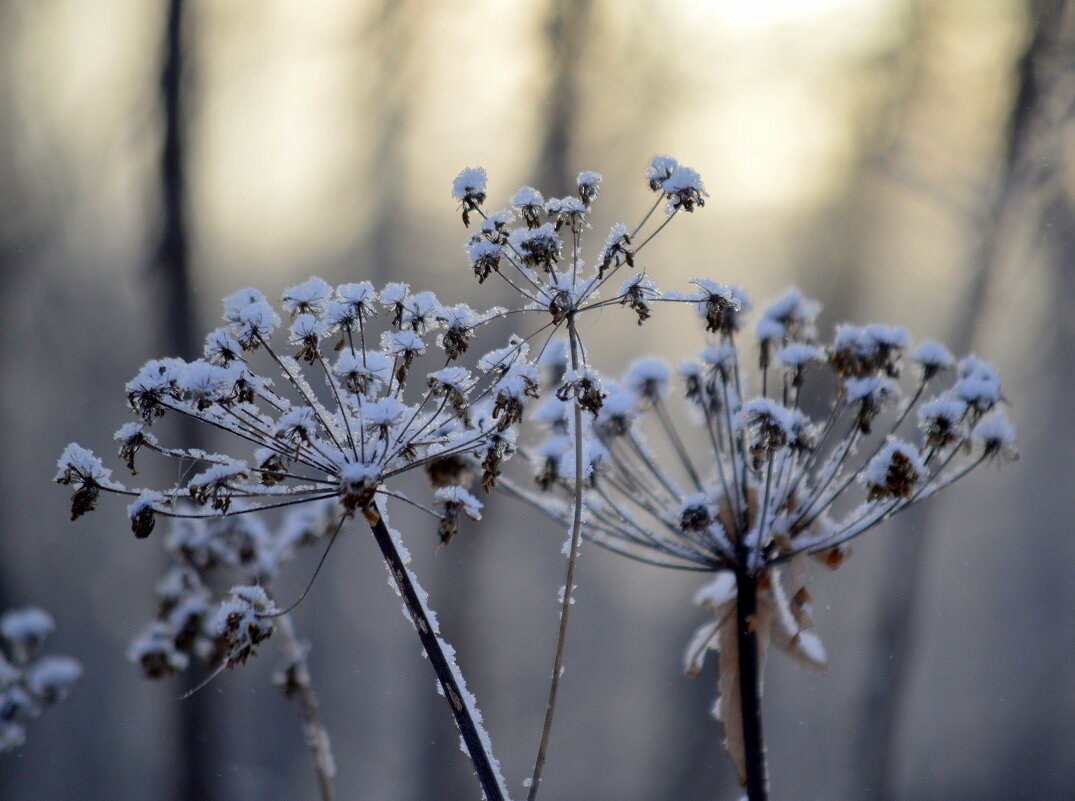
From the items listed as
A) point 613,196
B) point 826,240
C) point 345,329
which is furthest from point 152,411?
point 826,240

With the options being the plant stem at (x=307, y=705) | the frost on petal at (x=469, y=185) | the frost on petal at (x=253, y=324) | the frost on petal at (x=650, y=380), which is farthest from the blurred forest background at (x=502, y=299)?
the frost on petal at (x=253, y=324)

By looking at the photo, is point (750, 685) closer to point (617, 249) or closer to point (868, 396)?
point (868, 396)

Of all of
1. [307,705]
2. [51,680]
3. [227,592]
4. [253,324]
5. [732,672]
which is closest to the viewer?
[253,324]

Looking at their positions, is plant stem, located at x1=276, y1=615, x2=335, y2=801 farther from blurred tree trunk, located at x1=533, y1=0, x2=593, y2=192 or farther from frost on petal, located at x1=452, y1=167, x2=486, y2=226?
blurred tree trunk, located at x1=533, y1=0, x2=593, y2=192

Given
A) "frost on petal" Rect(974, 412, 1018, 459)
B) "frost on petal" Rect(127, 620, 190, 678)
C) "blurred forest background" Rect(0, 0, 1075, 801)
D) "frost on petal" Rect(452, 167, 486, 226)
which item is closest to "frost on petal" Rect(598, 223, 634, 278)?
"frost on petal" Rect(452, 167, 486, 226)

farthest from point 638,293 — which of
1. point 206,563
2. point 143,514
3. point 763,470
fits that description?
point 206,563

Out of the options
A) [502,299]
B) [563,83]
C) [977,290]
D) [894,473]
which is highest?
[563,83]
